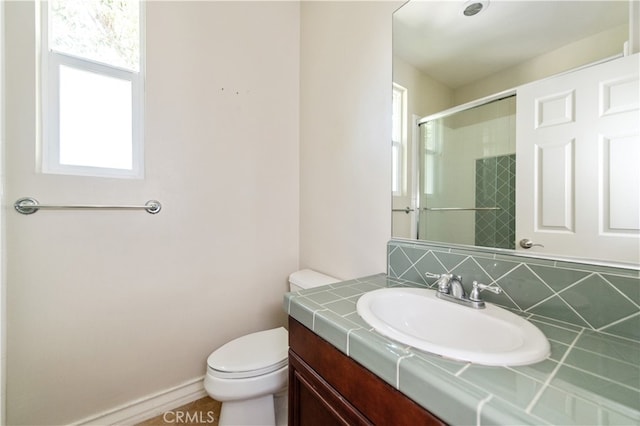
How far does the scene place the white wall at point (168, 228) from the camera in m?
1.09

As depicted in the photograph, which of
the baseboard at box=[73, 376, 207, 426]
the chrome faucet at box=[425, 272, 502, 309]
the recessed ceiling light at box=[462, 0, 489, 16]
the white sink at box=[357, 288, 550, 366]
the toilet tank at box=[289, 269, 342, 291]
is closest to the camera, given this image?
the white sink at box=[357, 288, 550, 366]

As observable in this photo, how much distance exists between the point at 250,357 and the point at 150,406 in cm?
68

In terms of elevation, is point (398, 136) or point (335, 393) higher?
point (398, 136)

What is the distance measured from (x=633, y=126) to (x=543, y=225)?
0.31 metres

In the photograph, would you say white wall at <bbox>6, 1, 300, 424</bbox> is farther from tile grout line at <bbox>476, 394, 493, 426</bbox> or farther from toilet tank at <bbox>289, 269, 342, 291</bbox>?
tile grout line at <bbox>476, 394, 493, 426</bbox>

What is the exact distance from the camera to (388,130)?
1228 mm

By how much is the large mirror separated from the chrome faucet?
17cm

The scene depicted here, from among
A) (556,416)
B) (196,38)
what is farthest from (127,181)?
(556,416)

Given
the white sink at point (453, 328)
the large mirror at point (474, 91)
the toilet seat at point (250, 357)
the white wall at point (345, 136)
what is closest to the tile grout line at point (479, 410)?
the white sink at point (453, 328)

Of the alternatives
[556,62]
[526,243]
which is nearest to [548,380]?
[526,243]

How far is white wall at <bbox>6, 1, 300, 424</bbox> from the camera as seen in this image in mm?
1094

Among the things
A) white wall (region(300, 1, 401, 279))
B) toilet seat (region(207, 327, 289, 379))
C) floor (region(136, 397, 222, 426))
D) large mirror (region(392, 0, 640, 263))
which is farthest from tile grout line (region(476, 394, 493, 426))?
floor (region(136, 397, 222, 426))

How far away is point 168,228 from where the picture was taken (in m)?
1.40

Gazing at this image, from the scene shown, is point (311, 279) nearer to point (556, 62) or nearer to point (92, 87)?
point (556, 62)
